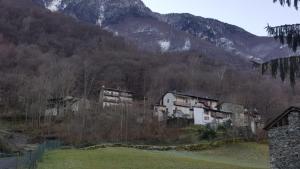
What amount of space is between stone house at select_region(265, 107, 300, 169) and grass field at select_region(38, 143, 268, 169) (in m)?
4.93

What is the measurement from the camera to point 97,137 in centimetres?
6322

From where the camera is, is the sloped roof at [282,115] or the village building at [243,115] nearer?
the sloped roof at [282,115]

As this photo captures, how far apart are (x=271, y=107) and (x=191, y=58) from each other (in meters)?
55.7

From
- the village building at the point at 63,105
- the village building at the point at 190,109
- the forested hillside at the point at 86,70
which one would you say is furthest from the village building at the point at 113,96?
the village building at the point at 63,105

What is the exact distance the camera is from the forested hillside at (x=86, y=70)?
88625 millimetres

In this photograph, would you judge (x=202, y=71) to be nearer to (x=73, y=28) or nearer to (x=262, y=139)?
Result: (x=73, y=28)

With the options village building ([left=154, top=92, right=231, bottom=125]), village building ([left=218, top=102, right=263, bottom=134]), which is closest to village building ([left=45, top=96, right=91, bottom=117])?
village building ([left=154, top=92, right=231, bottom=125])

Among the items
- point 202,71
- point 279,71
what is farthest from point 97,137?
point 202,71

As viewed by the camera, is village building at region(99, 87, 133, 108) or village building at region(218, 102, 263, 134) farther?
village building at region(99, 87, 133, 108)

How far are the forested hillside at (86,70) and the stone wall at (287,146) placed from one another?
169ft

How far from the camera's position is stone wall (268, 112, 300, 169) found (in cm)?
2856

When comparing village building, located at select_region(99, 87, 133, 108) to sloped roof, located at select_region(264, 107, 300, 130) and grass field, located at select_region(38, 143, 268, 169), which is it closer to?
grass field, located at select_region(38, 143, 268, 169)

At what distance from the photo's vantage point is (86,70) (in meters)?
103

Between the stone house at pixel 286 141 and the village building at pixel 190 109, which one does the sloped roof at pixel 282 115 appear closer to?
the stone house at pixel 286 141
